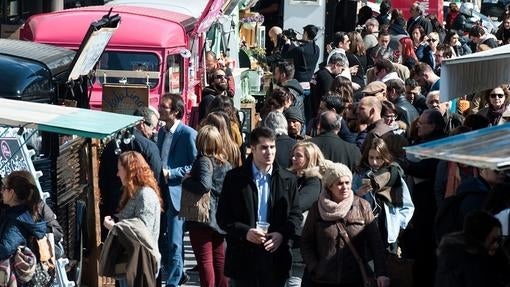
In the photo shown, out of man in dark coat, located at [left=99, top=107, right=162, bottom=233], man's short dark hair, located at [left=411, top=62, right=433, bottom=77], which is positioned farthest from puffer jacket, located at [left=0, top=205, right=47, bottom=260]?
man's short dark hair, located at [left=411, top=62, right=433, bottom=77]

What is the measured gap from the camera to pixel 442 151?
686 cm

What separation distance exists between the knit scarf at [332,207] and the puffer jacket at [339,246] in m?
0.04

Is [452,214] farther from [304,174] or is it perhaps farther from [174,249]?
[174,249]

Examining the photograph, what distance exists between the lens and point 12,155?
992cm

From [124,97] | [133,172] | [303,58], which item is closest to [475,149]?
[133,172]

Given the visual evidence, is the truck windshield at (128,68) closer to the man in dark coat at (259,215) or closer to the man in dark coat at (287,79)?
the man in dark coat at (287,79)

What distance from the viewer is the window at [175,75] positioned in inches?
652

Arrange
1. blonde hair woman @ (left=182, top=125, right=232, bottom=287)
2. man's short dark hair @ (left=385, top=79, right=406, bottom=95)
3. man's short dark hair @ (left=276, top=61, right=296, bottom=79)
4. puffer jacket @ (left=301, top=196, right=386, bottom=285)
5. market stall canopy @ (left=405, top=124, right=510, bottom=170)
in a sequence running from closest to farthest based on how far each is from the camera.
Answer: market stall canopy @ (left=405, top=124, right=510, bottom=170)
puffer jacket @ (left=301, top=196, right=386, bottom=285)
blonde hair woman @ (left=182, top=125, right=232, bottom=287)
man's short dark hair @ (left=385, top=79, right=406, bottom=95)
man's short dark hair @ (left=276, top=61, right=296, bottom=79)

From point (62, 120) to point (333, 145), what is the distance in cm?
319

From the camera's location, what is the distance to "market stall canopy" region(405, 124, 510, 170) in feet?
21.2

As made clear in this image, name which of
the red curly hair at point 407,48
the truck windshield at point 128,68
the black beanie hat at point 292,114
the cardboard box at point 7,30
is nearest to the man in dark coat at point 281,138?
the black beanie hat at point 292,114

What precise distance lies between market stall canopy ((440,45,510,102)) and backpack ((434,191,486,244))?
700 millimetres

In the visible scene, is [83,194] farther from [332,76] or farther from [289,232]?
[332,76]

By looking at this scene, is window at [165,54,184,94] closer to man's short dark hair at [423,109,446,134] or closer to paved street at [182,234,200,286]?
paved street at [182,234,200,286]
